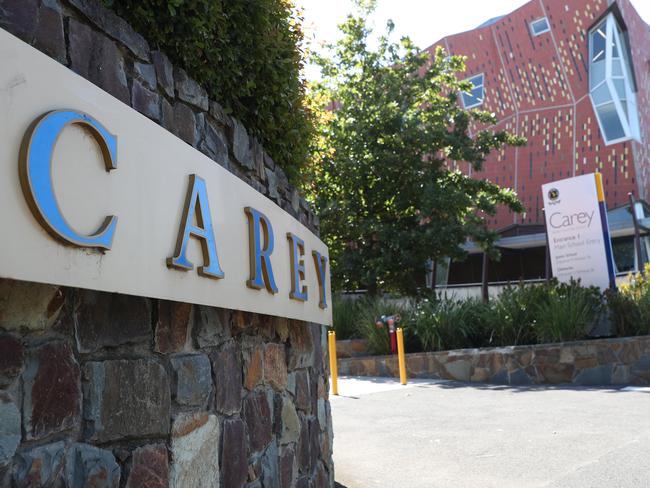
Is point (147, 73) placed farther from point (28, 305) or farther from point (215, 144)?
point (28, 305)

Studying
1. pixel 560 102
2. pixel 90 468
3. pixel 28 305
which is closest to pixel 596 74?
pixel 560 102

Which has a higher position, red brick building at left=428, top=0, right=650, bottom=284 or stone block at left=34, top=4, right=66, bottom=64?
red brick building at left=428, top=0, right=650, bottom=284

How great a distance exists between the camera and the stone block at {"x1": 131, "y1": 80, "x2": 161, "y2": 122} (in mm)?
2725

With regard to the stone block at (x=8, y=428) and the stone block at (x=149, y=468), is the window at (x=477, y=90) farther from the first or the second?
the stone block at (x=8, y=428)

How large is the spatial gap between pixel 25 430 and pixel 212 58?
227 centimetres

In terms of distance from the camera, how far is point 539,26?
36.9 metres

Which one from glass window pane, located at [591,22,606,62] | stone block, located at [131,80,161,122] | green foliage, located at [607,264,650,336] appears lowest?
green foliage, located at [607,264,650,336]

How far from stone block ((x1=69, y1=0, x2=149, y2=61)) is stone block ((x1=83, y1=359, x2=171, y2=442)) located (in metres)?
1.18

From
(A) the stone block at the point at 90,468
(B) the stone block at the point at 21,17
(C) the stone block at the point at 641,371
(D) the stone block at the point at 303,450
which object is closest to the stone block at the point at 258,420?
(D) the stone block at the point at 303,450

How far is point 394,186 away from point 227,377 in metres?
17.0

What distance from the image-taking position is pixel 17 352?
1943 millimetres

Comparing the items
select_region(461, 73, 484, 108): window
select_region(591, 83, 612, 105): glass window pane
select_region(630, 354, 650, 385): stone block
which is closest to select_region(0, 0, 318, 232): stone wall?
select_region(630, 354, 650, 385): stone block

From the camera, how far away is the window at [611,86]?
34.5 metres

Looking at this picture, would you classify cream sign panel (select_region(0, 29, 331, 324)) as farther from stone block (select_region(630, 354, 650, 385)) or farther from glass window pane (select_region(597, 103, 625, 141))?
glass window pane (select_region(597, 103, 625, 141))
